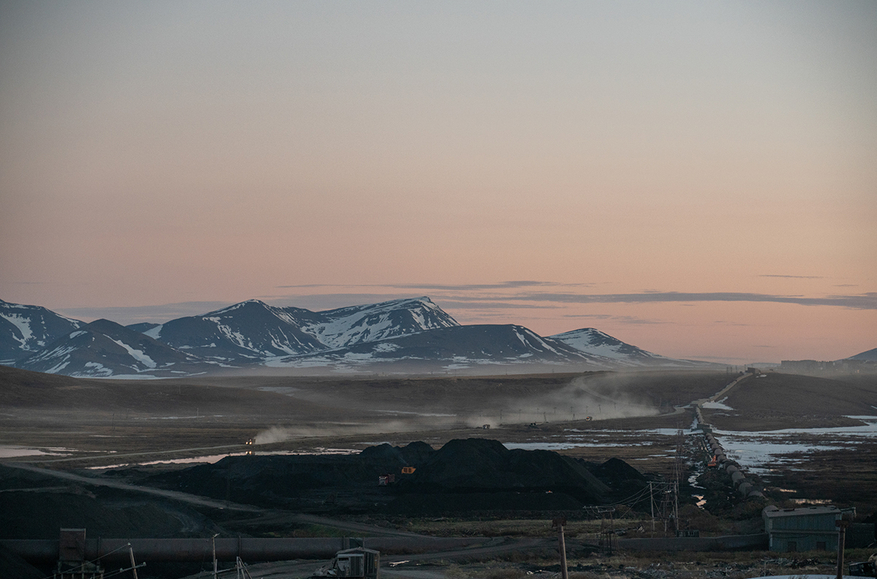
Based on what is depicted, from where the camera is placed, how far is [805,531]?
44.3 m

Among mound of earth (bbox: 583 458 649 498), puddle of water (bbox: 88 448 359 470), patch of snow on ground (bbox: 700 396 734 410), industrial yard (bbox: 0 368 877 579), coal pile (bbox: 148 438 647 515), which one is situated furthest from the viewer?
patch of snow on ground (bbox: 700 396 734 410)

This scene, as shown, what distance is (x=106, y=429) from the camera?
12456 centimetres

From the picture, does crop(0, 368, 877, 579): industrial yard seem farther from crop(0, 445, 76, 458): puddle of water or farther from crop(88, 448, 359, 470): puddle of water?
crop(88, 448, 359, 470): puddle of water

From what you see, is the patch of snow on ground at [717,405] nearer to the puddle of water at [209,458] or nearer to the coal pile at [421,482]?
the puddle of water at [209,458]

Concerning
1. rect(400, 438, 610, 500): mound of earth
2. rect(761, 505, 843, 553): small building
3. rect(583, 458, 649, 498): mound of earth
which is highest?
rect(761, 505, 843, 553): small building

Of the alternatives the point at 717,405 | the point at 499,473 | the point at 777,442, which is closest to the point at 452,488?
the point at 499,473

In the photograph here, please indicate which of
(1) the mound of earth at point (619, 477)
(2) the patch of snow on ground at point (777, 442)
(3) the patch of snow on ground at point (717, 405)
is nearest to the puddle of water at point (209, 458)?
(1) the mound of earth at point (619, 477)

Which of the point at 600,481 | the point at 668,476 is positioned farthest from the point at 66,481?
the point at 668,476

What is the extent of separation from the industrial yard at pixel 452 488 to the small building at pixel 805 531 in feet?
3.74

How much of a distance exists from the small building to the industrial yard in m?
1.14

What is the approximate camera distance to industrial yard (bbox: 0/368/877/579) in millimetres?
41812

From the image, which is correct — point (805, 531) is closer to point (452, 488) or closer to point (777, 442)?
point (452, 488)

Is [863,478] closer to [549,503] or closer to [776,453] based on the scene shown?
[776,453]

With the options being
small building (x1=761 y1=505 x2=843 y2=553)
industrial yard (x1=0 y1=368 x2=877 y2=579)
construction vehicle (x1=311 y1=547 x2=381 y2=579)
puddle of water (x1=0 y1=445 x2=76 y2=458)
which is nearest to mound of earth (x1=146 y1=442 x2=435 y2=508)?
industrial yard (x1=0 y1=368 x2=877 y2=579)
